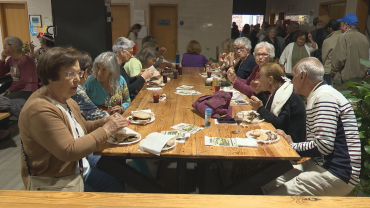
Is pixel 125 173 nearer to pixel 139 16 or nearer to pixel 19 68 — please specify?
pixel 19 68

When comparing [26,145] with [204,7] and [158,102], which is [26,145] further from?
[204,7]

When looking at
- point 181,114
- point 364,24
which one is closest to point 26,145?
point 181,114

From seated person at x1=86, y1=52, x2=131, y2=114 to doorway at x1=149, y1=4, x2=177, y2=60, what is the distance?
258 inches

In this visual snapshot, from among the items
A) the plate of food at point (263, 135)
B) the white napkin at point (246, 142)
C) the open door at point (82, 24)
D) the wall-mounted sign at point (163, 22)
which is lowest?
the white napkin at point (246, 142)

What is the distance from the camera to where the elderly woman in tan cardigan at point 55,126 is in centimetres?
157

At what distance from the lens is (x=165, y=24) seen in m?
9.30

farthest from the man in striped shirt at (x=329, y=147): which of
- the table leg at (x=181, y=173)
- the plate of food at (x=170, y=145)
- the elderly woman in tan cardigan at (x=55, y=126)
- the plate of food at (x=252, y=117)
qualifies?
the elderly woman in tan cardigan at (x=55, y=126)

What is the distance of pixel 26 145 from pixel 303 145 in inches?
69.9

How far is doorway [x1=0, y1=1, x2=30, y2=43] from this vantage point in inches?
360

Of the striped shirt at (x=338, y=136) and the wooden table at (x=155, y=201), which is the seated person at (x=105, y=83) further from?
the striped shirt at (x=338, y=136)

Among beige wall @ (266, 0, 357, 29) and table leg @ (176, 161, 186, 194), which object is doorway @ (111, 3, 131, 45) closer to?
beige wall @ (266, 0, 357, 29)

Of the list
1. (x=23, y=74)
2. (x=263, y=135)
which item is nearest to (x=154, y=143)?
(x=263, y=135)

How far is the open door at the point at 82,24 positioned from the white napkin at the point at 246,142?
3280 millimetres

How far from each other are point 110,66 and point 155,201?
1830mm
